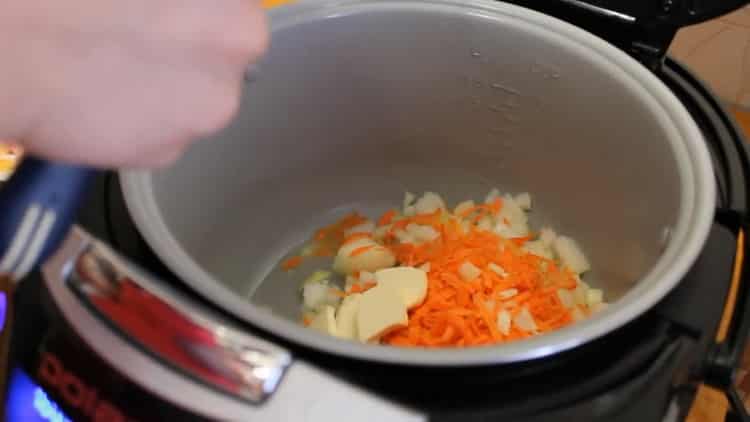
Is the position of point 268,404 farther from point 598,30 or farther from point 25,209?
point 598,30

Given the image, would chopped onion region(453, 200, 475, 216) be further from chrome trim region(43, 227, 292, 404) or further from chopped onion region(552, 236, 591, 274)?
chrome trim region(43, 227, 292, 404)

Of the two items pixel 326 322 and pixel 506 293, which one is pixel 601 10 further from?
pixel 326 322

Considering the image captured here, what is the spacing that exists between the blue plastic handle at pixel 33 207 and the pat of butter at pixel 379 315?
0.35 meters

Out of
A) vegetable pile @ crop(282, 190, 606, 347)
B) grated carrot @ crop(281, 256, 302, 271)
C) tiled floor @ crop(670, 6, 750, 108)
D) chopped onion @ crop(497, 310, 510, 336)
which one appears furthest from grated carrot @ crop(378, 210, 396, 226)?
tiled floor @ crop(670, 6, 750, 108)

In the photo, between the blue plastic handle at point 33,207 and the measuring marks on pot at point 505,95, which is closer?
the blue plastic handle at point 33,207

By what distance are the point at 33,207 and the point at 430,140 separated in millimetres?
551

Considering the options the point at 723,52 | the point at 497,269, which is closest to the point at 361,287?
the point at 497,269

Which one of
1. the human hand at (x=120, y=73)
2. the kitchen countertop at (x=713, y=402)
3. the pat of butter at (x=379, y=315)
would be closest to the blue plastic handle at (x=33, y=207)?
the human hand at (x=120, y=73)

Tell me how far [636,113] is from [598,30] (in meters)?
0.11

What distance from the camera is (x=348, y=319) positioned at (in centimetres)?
76

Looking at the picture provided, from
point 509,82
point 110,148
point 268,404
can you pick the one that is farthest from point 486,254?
point 110,148

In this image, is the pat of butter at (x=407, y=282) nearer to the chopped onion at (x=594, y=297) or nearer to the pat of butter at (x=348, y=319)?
the pat of butter at (x=348, y=319)

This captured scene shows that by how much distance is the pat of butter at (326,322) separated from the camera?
2.49 ft

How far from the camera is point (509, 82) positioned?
2.73 ft
